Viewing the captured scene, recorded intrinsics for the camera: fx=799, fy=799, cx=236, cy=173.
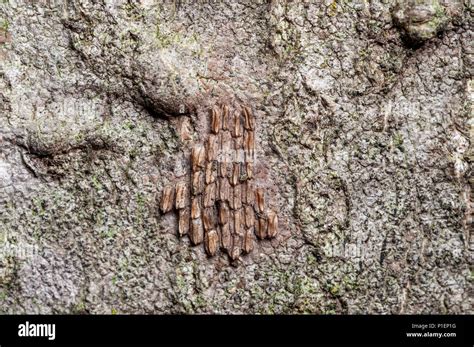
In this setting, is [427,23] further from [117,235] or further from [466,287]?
[117,235]

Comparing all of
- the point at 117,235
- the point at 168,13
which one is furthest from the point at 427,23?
the point at 117,235

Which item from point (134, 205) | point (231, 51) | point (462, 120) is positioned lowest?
point (134, 205)

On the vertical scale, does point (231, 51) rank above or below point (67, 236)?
above
